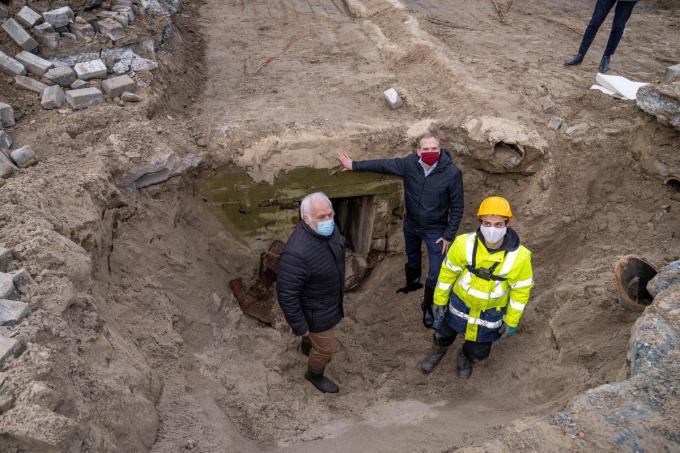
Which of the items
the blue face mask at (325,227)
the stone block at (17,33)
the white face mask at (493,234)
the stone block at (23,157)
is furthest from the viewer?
the stone block at (17,33)

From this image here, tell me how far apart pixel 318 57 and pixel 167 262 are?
13.6 ft

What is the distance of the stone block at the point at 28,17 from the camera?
5.92m

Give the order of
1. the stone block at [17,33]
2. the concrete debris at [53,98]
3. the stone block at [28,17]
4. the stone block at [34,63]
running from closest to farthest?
1. the concrete debris at [53,98]
2. the stone block at [34,63]
3. the stone block at [17,33]
4. the stone block at [28,17]

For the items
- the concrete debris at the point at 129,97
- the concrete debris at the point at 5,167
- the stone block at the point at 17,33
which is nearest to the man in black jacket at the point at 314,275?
the concrete debris at the point at 5,167

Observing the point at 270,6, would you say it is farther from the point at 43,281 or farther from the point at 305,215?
the point at 43,281

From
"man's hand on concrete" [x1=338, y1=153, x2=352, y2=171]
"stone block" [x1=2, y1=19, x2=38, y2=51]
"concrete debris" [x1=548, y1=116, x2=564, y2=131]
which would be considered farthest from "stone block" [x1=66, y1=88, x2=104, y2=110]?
"concrete debris" [x1=548, y1=116, x2=564, y2=131]

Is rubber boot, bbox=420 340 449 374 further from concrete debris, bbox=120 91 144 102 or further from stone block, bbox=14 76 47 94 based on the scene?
stone block, bbox=14 76 47 94

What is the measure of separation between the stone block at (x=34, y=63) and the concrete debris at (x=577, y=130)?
5.88 meters

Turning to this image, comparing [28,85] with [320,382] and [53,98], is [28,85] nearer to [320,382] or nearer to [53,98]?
[53,98]

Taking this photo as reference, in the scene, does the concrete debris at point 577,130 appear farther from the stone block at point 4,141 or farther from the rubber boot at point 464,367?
the stone block at point 4,141

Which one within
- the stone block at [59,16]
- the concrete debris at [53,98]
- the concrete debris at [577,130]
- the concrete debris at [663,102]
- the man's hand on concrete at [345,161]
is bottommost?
the man's hand on concrete at [345,161]

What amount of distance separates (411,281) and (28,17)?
533cm

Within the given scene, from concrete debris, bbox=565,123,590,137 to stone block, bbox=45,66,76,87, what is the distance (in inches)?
221

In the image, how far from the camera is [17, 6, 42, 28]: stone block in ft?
19.4
